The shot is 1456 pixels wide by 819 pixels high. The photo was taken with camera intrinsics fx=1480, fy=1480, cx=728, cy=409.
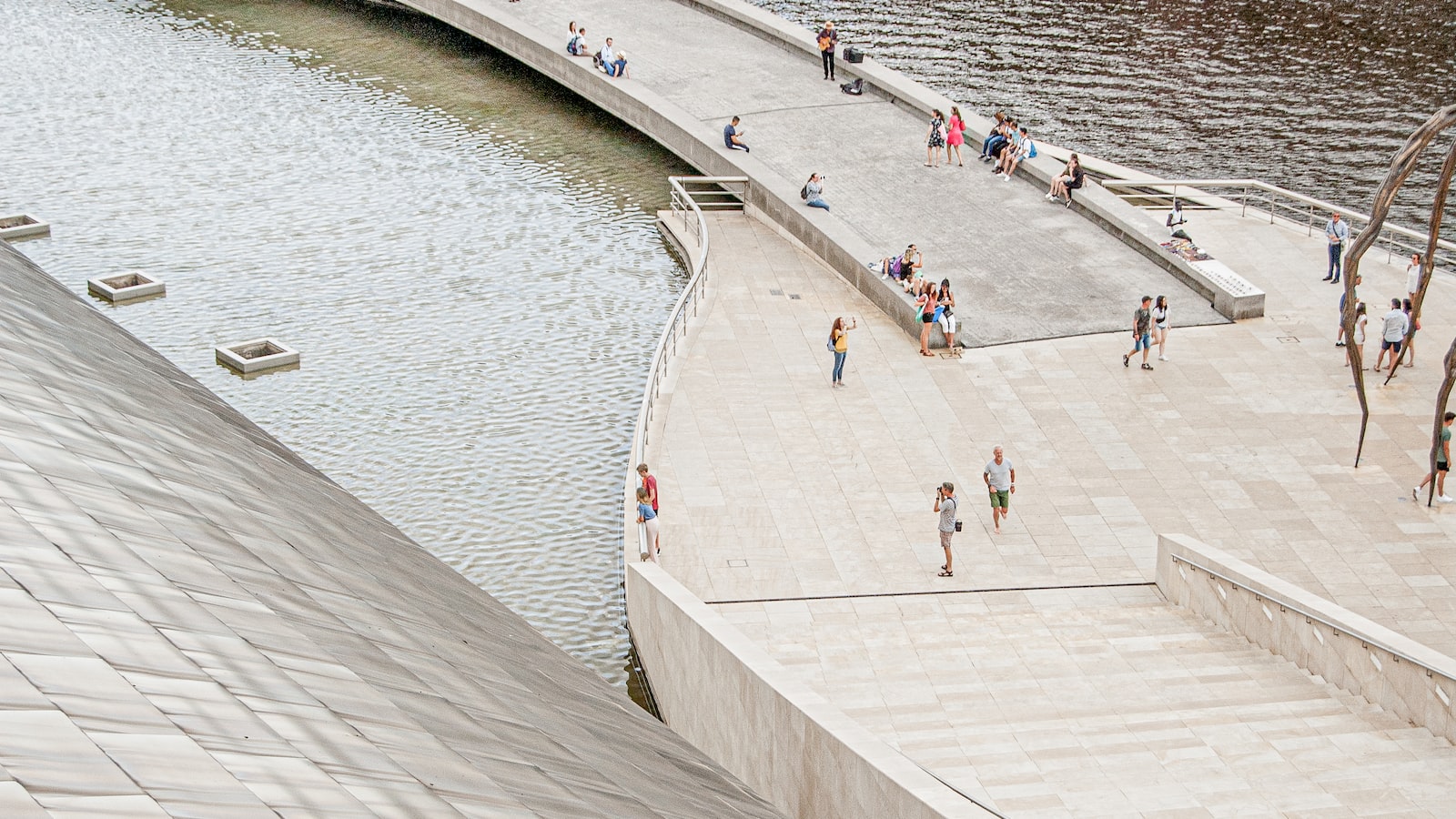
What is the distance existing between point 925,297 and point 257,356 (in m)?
11.5

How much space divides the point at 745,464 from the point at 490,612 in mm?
10061

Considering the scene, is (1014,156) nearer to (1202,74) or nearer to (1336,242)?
(1336,242)

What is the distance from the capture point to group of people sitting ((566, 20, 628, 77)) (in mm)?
37906

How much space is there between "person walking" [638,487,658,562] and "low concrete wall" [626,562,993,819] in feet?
1.18


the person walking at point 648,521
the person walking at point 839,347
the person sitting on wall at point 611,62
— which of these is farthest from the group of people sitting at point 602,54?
the person walking at point 648,521

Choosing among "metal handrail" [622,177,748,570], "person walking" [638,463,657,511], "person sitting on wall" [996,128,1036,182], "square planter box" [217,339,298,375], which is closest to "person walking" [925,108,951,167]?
"person sitting on wall" [996,128,1036,182]

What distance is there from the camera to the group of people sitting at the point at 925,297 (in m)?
24.3

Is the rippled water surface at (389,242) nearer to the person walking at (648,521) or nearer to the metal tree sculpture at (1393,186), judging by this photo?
the person walking at (648,521)

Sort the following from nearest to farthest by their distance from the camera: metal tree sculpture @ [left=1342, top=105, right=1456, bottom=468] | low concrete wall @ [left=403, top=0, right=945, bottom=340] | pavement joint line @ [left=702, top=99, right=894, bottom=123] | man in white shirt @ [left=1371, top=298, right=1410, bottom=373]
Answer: metal tree sculpture @ [left=1342, top=105, right=1456, bottom=468]
man in white shirt @ [left=1371, top=298, right=1410, bottom=373]
low concrete wall @ [left=403, top=0, right=945, bottom=340]
pavement joint line @ [left=702, top=99, right=894, bottom=123]

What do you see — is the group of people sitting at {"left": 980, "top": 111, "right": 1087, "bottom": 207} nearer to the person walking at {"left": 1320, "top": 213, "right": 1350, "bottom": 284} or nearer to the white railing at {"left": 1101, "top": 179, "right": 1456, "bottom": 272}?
the white railing at {"left": 1101, "top": 179, "right": 1456, "bottom": 272}

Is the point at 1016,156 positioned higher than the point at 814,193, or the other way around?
the point at 1016,156

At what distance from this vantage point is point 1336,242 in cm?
2638

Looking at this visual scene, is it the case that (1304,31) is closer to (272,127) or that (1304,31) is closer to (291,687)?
(272,127)

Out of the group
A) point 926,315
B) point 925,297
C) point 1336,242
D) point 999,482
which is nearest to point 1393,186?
point 999,482
